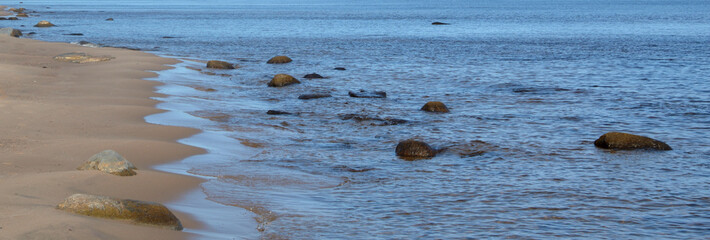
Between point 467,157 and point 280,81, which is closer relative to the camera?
point 467,157

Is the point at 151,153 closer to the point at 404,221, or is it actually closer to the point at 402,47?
the point at 404,221

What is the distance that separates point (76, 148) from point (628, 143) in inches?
367

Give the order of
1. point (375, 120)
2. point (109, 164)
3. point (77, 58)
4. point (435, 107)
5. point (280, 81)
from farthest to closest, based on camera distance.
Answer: point (77, 58), point (280, 81), point (435, 107), point (375, 120), point (109, 164)

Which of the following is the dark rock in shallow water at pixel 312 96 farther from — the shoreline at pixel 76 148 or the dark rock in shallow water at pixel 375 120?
the shoreline at pixel 76 148

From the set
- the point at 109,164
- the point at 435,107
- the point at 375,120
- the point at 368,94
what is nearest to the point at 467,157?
the point at 375,120

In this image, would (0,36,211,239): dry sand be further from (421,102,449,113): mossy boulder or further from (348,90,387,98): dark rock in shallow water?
(421,102,449,113): mossy boulder

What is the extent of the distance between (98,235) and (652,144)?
10.2m

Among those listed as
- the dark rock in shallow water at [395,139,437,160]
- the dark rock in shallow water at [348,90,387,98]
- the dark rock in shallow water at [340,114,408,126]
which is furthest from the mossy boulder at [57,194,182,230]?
the dark rock in shallow water at [348,90,387,98]

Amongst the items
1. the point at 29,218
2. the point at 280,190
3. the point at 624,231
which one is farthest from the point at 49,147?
the point at 624,231

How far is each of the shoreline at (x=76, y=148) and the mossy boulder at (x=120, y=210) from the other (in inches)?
4.8

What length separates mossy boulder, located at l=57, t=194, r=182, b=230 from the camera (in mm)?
7027

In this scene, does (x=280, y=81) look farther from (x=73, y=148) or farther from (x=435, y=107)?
(x=73, y=148)

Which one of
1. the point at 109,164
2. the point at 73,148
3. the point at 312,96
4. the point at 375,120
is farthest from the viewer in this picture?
the point at 312,96

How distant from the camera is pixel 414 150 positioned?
1248 cm
